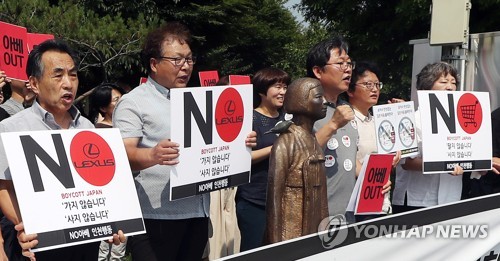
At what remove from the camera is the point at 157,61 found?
4215mm

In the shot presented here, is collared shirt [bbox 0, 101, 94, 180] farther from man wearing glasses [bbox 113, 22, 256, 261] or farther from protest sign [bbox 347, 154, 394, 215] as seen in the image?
protest sign [bbox 347, 154, 394, 215]

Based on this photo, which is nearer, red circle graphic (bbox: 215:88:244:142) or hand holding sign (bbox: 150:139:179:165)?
hand holding sign (bbox: 150:139:179:165)

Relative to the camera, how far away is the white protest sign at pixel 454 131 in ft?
16.8

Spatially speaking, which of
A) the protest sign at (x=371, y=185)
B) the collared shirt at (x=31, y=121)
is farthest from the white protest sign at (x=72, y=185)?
the protest sign at (x=371, y=185)

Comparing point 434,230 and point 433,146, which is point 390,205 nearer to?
point 433,146

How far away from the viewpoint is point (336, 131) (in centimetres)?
460

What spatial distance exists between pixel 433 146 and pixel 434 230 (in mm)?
1385

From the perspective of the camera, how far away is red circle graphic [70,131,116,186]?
341 cm

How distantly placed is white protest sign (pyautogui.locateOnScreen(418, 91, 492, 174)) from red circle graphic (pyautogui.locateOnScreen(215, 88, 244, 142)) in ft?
4.49

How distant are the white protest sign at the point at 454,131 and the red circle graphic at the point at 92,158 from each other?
2.35m

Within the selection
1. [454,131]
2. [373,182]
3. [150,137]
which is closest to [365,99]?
[454,131]

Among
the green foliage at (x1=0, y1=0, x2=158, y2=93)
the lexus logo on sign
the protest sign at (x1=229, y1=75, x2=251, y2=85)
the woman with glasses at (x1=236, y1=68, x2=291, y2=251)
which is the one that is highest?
the green foliage at (x1=0, y1=0, x2=158, y2=93)

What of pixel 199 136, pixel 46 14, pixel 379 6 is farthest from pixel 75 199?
pixel 379 6

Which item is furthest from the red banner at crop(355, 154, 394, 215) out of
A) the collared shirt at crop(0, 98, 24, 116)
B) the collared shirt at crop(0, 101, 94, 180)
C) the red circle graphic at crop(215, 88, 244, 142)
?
the collared shirt at crop(0, 98, 24, 116)
